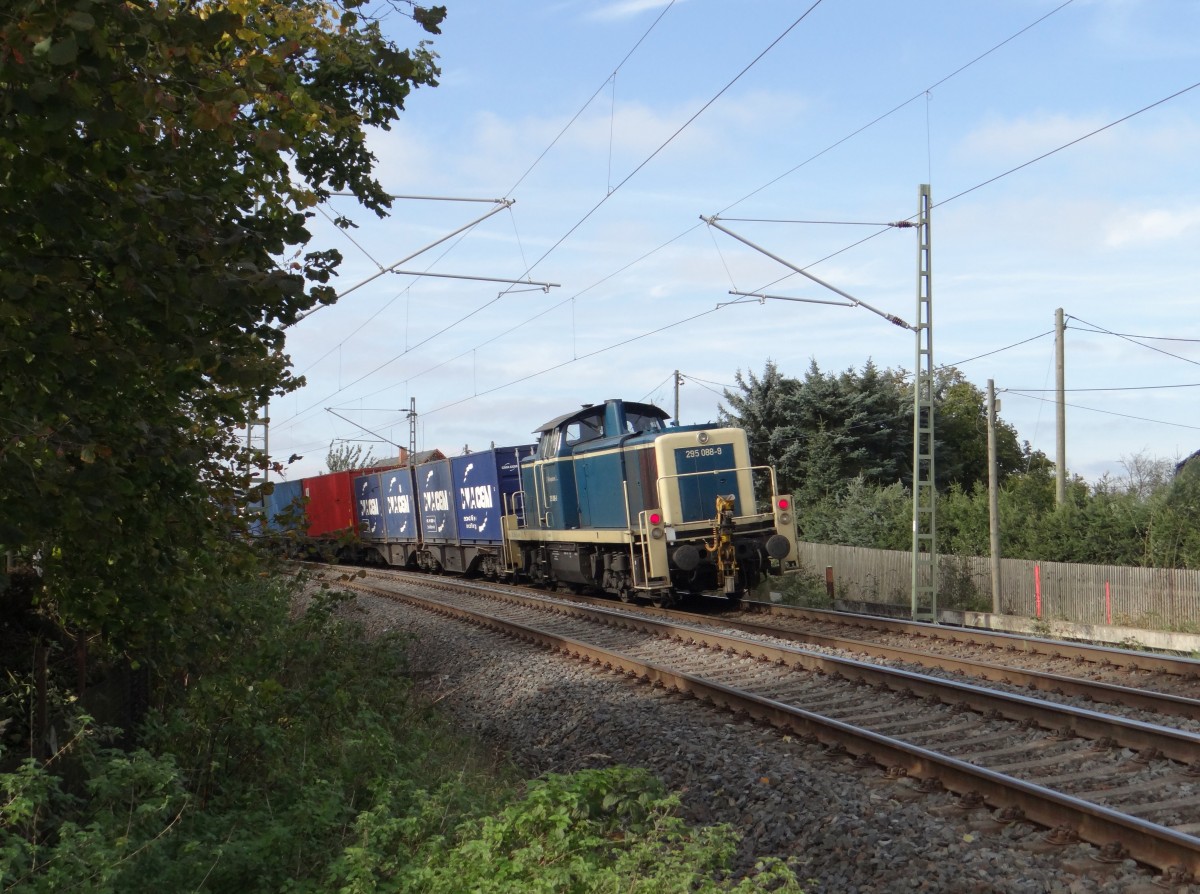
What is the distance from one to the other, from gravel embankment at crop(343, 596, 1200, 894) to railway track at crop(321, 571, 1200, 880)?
0.59 feet

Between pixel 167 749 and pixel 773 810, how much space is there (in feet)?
13.2

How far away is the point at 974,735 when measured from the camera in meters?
7.93

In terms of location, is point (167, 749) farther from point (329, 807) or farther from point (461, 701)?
point (461, 701)

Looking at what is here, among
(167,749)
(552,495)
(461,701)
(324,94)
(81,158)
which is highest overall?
(324,94)

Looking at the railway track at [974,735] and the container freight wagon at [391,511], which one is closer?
the railway track at [974,735]

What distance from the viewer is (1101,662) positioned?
1084 centimetres

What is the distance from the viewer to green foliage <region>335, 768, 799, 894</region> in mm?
4777

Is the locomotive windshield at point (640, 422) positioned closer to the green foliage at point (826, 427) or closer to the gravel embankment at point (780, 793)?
the gravel embankment at point (780, 793)

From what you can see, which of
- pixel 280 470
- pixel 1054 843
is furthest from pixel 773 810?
pixel 280 470

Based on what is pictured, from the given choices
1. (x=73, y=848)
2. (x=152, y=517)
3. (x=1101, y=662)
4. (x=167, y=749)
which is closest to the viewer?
(x=73, y=848)

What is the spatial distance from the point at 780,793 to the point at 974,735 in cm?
211

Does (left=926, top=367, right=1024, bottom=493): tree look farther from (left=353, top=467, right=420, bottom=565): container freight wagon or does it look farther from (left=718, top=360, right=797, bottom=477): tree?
(left=353, top=467, right=420, bottom=565): container freight wagon

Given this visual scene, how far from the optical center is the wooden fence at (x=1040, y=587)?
50.9 feet

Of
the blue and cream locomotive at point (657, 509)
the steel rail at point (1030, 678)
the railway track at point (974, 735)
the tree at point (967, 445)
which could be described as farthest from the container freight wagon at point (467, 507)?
the tree at point (967, 445)
